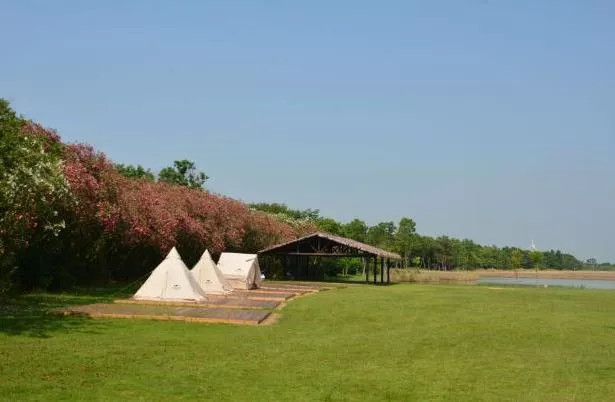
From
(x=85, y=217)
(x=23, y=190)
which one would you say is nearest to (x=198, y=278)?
(x=85, y=217)

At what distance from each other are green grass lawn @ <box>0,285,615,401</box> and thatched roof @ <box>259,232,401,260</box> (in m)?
20.2

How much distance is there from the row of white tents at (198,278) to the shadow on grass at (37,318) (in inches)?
81.6

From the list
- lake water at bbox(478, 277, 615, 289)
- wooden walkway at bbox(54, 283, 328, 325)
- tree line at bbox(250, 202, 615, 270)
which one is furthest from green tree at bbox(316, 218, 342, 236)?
wooden walkway at bbox(54, 283, 328, 325)

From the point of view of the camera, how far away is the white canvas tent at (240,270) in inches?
1093

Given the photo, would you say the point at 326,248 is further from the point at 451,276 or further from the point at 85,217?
the point at 451,276

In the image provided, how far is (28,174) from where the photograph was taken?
15203mm

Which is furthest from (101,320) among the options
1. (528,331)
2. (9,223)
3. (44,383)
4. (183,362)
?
(528,331)

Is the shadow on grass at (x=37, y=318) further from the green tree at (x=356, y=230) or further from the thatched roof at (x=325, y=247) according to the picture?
the green tree at (x=356, y=230)

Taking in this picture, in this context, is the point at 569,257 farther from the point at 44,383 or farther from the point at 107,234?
the point at 44,383

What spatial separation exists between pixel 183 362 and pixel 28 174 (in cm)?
798

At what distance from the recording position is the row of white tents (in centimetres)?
2006

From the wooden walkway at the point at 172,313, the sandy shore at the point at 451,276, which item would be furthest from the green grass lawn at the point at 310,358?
the sandy shore at the point at 451,276

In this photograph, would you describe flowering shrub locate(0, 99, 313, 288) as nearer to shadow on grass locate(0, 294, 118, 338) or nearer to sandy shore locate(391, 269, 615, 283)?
shadow on grass locate(0, 294, 118, 338)

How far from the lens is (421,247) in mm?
93750
